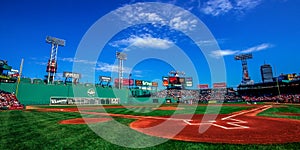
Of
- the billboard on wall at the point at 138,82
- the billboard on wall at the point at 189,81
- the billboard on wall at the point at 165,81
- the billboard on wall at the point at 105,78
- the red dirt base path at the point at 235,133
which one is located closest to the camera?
the red dirt base path at the point at 235,133

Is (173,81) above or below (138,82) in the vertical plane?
above

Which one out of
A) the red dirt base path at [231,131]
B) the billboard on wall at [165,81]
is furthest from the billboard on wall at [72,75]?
the red dirt base path at [231,131]

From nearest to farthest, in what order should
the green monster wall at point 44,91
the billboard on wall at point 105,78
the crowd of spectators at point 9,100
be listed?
the crowd of spectators at point 9,100
the green monster wall at point 44,91
the billboard on wall at point 105,78

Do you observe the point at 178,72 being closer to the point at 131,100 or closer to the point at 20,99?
the point at 131,100

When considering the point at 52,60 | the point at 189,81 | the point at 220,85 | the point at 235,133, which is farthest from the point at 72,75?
the point at 220,85

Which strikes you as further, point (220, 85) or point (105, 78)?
point (220, 85)

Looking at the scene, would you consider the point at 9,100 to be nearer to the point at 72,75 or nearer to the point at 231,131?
the point at 72,75

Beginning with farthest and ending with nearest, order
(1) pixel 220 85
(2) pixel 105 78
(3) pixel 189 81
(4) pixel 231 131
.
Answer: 1. (3) pixel 189 81
2. (1) pixel 220 85
3. (2) pixel 105 78
4. (4) pixel 231 131

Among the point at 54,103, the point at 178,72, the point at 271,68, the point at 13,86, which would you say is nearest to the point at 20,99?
the point at 13,86

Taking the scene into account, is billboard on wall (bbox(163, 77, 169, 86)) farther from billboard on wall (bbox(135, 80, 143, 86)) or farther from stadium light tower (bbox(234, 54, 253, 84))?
stadium light tower (bbox(234, 54, 253, 84))

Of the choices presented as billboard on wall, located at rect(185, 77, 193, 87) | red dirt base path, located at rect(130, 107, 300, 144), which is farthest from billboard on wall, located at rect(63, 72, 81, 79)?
red dirt base path, located at rect(130, 107, 300, 144)

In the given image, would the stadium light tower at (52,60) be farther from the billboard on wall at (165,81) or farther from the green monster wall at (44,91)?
the billboard on wall at (165,81)
